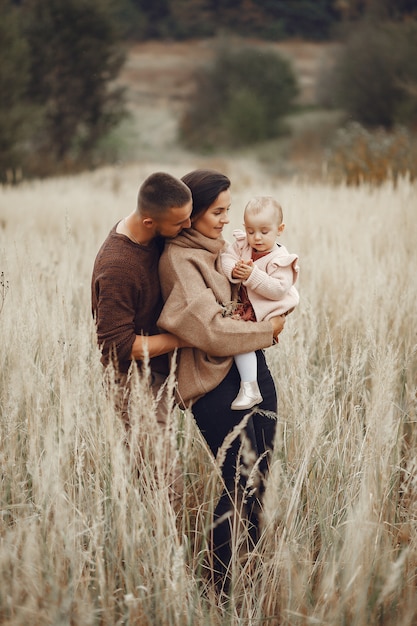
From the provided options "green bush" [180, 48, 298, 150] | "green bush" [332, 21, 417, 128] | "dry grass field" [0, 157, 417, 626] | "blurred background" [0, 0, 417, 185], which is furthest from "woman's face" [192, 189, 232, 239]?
"green bush" [180, 48, 298, 150]

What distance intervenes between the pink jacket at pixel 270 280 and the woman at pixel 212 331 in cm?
4

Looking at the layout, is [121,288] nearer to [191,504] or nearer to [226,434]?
[226,434]

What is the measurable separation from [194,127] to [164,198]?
31.6 metres

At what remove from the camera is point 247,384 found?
1.92m

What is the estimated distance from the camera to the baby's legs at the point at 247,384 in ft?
6.25

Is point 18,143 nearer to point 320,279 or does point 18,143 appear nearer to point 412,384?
point 320,279

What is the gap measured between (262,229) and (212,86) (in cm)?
3293

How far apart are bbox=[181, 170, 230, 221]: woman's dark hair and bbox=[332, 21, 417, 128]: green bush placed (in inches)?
851

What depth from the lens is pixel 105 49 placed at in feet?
61.7

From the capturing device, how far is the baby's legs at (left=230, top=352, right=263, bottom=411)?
1.90 meters

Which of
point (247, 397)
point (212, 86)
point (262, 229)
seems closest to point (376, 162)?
point (262, 229)

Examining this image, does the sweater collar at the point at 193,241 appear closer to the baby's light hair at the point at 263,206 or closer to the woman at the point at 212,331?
the woman at the point at 212,331

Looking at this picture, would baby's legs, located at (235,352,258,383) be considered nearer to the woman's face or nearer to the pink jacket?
the pink jacket

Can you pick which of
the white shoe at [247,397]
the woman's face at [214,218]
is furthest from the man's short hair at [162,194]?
the white shoe at [247,397]
